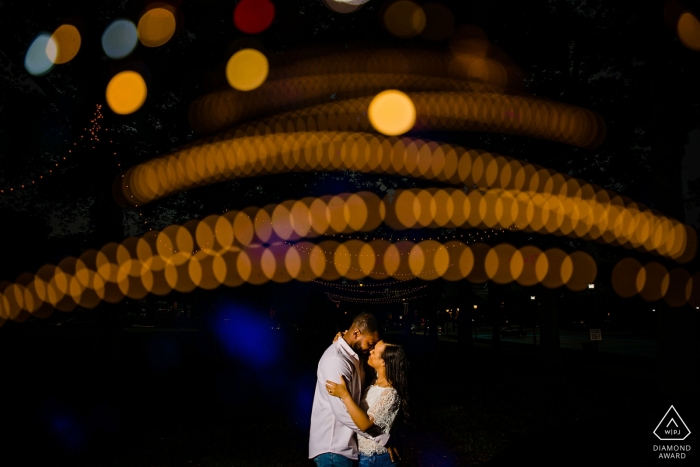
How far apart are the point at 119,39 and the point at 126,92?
→ 1254 mm

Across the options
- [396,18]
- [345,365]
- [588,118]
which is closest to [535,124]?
[588,118]

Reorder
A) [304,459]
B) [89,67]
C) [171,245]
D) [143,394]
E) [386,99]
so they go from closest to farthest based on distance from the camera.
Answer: [304,459] < [89,67] < [143,394] < [386,99] < [171,245]

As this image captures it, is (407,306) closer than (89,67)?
No

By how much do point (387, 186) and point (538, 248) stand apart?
8.91 meters

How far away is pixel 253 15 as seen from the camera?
15664 millimetres

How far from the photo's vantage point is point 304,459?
322 inches

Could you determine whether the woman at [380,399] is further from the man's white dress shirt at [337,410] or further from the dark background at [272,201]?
the dark background at [272,201]

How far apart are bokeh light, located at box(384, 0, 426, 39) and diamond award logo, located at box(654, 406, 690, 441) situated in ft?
40.1

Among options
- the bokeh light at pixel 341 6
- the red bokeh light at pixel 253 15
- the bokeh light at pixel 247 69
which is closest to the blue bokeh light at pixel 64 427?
the bokeh light at pixel 247 69

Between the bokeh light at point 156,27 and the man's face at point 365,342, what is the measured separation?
12.0 m

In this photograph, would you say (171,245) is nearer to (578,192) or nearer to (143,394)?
(143,394)

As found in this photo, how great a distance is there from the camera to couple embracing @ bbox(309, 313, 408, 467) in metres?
4.15

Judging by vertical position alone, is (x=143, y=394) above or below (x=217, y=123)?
below

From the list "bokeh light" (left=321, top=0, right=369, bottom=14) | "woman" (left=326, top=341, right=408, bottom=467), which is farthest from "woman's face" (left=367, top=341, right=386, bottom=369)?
"bokeh light" (left=321, top=0, right=369, bottom=14)
